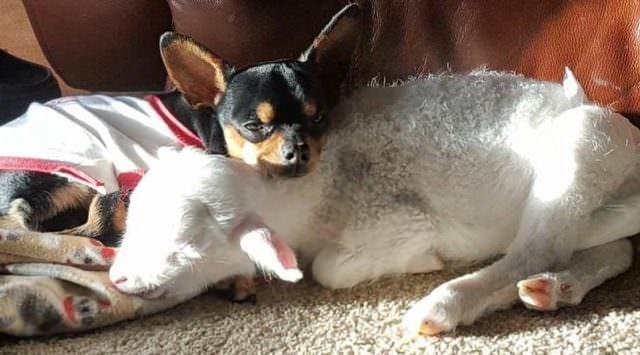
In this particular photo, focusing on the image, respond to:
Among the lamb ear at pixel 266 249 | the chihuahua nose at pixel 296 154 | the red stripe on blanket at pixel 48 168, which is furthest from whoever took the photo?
the red stripe on blanket at pixel 48 168

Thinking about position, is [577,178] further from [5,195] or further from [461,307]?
[5,195]

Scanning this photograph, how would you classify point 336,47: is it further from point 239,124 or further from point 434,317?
point 434,317

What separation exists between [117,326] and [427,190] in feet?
1.58

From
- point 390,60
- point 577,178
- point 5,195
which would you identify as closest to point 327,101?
point 390,60

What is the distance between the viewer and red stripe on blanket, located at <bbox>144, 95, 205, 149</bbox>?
142 centimetres

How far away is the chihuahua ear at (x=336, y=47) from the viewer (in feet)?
4.36

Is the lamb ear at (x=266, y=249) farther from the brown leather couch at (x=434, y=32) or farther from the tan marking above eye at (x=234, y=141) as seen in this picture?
the brown leather couch at (x=434, y=32)

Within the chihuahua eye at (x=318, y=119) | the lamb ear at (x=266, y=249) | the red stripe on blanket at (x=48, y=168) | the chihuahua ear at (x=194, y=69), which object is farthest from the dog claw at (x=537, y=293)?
the red stripe on blanket at (x=48, y=168)

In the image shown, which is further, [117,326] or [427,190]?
[427,190]

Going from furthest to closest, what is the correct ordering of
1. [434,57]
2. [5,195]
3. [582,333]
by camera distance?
1. [434,57]
2. [5,195]
3. [582,333]

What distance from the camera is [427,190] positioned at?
1.29 m

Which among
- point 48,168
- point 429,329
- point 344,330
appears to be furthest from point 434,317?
point 48,168

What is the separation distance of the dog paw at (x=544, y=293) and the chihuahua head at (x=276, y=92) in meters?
0.35

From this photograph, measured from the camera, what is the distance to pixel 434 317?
111cm
